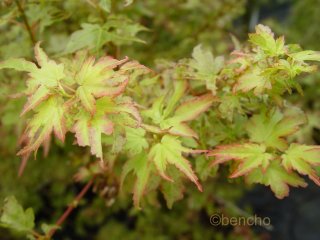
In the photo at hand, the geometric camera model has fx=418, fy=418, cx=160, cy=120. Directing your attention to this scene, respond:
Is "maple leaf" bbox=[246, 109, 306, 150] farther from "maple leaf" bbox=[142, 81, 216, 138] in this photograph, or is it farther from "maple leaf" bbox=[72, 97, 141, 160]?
"maple leaf" bbox=[72, 97, 141, 160]

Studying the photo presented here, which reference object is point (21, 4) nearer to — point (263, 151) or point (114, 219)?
point (263, 151)

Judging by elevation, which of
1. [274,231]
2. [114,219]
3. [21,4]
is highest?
[21,4]

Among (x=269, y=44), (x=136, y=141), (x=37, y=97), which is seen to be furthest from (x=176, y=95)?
(x=37, y=97)

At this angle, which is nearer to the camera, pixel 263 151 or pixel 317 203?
pixel 263 151

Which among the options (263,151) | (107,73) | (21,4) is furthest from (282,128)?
(21,4)

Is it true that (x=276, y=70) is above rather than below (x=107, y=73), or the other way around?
below

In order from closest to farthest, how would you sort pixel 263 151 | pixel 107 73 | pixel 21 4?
pixel 107 73
pixel 263 151
pixel 21 4

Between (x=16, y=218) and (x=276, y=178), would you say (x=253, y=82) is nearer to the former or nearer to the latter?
(x=276, y=178)

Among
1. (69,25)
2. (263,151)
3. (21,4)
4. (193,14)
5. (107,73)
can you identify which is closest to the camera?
(107,73)
